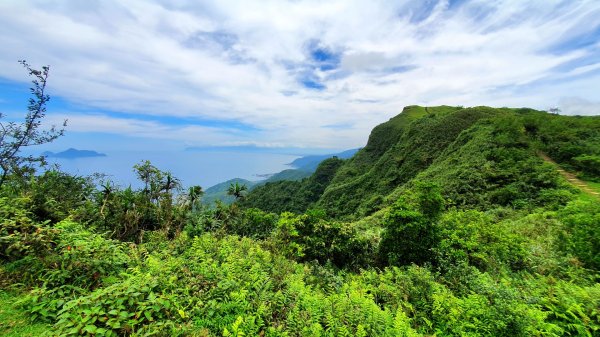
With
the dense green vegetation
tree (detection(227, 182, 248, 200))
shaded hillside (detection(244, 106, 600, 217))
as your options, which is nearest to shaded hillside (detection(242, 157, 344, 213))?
shaded hillside (detection(244, 106, 600, 217))

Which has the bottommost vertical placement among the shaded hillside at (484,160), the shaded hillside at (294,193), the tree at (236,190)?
the shaded hillside at (294,193)

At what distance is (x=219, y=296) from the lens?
19.7 ft

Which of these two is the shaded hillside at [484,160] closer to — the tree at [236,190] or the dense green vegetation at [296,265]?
the dense green vegetation at [296,265]

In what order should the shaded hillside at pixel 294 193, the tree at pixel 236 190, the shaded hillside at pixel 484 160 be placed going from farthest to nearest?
the shaded hillside at pixel 294 193
the tree at pixel 236 190
the shaded hillside at pixel 484 160

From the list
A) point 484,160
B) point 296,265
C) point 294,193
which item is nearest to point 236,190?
point 296,265

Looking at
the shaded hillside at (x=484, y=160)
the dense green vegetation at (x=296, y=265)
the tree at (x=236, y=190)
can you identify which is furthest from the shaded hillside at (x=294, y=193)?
the dense green vegetation at (x=296, y=265)

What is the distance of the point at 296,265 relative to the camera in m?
11.8

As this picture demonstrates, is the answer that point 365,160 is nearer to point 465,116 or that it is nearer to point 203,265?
point 465,116

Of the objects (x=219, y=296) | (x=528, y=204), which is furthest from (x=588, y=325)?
(x=528, y=204)

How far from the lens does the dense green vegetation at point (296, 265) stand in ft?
17.0

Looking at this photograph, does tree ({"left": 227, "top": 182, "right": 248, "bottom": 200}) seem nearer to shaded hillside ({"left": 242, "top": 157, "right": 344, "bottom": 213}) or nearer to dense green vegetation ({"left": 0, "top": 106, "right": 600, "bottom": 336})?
dense green vegetation ({"left": 0, "top": 106, "right": 600, "bottom": 336})

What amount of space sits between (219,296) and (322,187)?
285 ft

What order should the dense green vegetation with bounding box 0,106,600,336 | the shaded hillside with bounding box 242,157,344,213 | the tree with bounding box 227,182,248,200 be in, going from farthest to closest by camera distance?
the shaded hillside with bounding box 242,157,344,213 < the tree with bounding box 227,182,248,200 < the dense green vegetation with bounding box 0,106,600,336

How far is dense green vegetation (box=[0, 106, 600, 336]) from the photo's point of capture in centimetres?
518
